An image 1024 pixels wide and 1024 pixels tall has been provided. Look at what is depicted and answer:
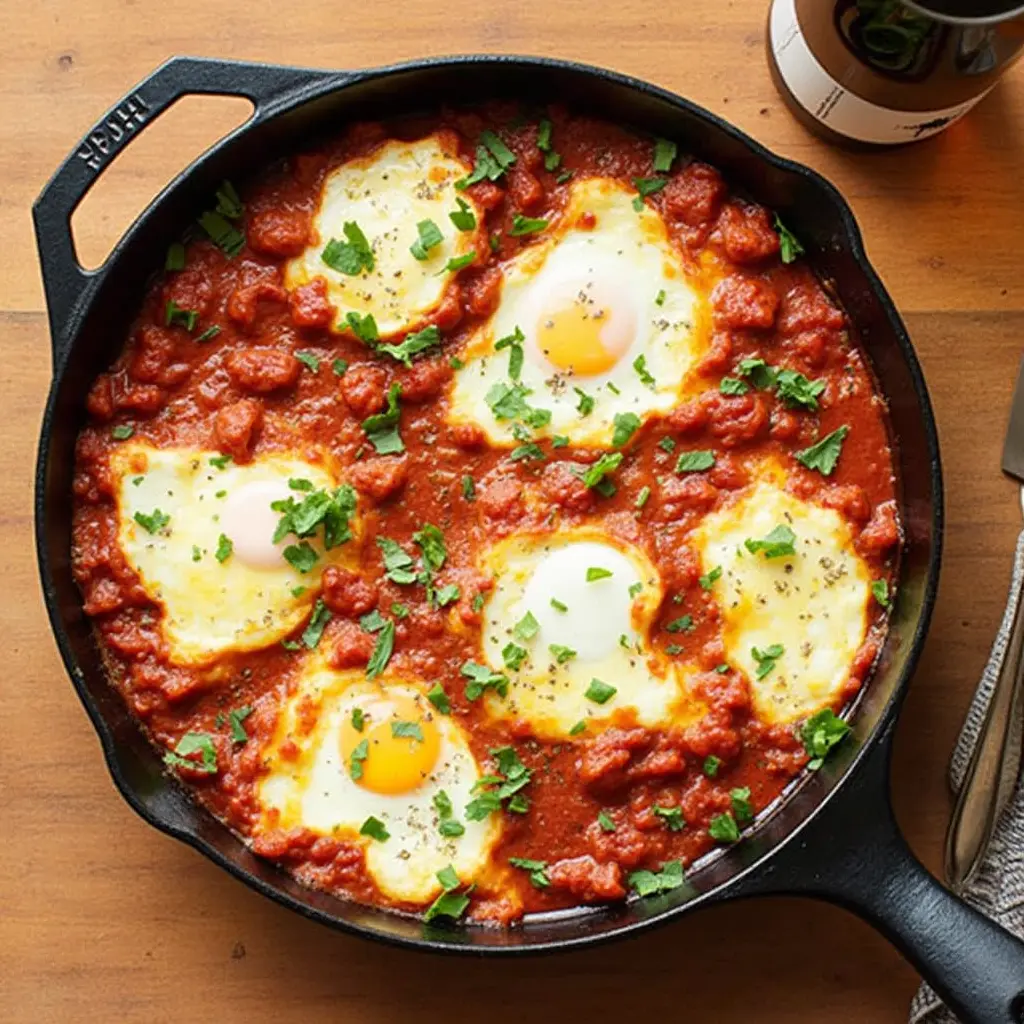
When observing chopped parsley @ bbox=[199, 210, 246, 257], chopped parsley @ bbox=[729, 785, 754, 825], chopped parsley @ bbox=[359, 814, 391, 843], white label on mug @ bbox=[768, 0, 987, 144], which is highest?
white label on mug @ bbox=[768, 0, 987, 144]

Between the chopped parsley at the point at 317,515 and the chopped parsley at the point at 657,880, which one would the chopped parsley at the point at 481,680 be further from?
the chopped parsley at the point at 657,880

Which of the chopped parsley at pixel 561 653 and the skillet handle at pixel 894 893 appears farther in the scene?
the chopped parsley at pixel 561 653

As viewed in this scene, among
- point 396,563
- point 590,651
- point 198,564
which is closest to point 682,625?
point 590,651

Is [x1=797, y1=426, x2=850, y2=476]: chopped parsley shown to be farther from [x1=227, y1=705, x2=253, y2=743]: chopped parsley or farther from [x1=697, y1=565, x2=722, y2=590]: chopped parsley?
[x1=227, y1=705, x2=253, y2=743]: chopped parsley

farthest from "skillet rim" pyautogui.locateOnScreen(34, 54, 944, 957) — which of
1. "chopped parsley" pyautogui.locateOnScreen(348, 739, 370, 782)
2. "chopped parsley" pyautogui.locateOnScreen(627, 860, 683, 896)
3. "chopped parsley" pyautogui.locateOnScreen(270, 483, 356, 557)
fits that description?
"chopped parsley" pyautogui.locateOnScreen(270, 483, 356, 557)

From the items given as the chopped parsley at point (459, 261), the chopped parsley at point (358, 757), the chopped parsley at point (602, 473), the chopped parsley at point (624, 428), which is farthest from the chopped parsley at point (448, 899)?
the chopped parsley at point (459, 261)
